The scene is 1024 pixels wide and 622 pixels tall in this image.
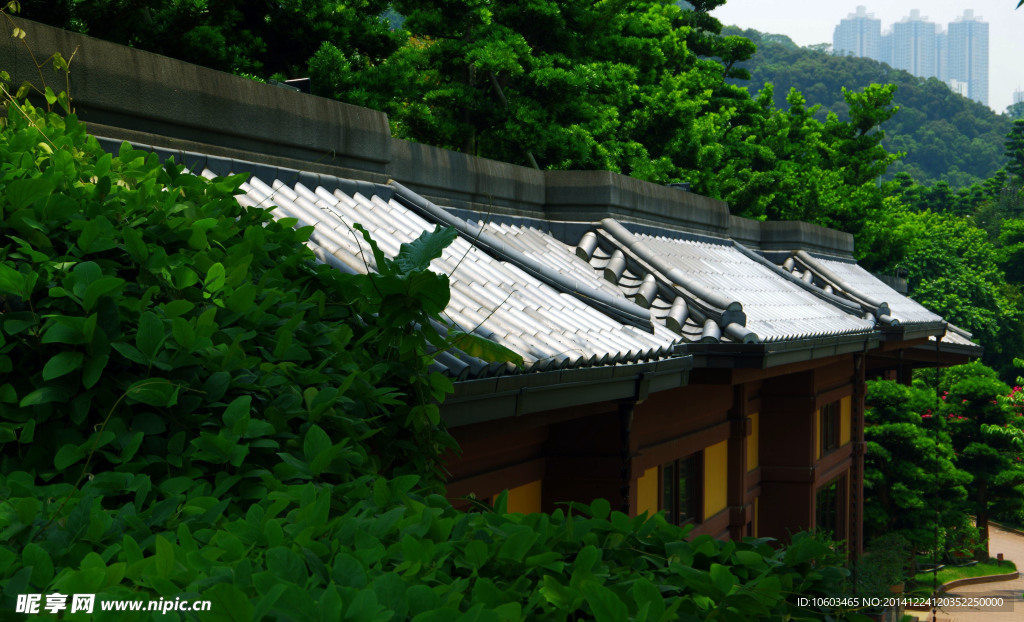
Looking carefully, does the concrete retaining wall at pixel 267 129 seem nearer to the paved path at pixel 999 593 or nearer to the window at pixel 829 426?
the window at pixel 829 426

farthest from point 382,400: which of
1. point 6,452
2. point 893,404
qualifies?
point 893,404

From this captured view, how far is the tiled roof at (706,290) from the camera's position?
318 inches

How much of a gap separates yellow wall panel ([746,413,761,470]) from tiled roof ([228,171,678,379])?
624cm

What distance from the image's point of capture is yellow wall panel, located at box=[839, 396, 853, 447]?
645 inches

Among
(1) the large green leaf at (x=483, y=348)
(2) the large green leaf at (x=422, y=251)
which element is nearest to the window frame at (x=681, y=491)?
(1) the large green leaf at (x=483, y=348)

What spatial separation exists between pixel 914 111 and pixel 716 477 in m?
129

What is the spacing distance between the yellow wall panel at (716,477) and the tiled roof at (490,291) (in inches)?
152

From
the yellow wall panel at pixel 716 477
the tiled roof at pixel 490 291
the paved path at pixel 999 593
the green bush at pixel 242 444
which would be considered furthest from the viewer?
the paved path at pixel 999 593

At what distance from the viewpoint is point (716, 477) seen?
10703 mm

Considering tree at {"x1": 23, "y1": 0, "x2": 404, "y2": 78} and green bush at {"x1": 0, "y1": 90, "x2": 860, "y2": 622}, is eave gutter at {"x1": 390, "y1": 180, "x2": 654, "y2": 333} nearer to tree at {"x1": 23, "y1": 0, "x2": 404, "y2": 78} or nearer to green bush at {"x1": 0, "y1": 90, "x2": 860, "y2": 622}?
green bush at {"x1": 0, "y1": 90, "x2": 860, "y2": 622}

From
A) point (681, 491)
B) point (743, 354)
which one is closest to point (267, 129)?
point (743, 354)

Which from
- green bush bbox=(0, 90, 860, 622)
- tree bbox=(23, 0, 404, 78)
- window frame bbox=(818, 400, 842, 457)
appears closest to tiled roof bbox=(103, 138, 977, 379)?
green bush bbox=(0, 90, 860, 622)

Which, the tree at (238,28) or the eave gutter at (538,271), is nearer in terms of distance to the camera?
the eave gutter at (538,271)

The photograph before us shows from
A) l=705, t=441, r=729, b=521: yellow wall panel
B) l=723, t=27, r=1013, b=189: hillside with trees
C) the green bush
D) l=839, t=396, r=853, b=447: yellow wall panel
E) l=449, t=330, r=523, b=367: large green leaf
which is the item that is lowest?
the green bush
